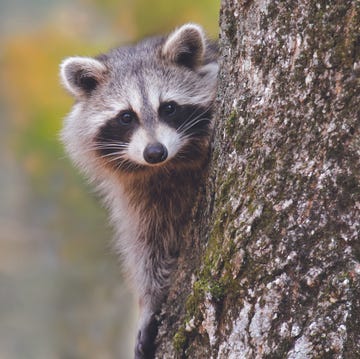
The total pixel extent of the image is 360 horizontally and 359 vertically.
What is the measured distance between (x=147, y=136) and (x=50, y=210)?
6.58 meters

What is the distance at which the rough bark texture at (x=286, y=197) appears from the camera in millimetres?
2881

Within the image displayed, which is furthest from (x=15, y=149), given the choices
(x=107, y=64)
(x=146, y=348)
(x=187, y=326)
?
(x=187, y=326)

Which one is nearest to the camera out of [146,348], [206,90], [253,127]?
[253,127]

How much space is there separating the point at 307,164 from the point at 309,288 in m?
0.43

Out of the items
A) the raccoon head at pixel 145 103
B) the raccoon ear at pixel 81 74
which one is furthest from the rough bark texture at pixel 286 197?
the raccoon ear at pixel 81 74

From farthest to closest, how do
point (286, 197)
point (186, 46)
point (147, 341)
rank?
1. point (186, 46)
2. point (147, 341)
3. point (286, 197)

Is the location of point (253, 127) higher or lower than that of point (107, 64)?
lower

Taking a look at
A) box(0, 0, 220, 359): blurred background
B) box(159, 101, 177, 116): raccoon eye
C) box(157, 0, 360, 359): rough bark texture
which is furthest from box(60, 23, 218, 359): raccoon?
box(0, 0, 220, 359): blurred background

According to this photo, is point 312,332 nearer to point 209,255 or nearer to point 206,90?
point 209,255

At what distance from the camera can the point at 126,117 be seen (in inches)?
183

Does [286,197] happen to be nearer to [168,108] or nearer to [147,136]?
[147,136]

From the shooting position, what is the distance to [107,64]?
491 cm

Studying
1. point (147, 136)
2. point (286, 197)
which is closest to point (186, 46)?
point (147, 136)

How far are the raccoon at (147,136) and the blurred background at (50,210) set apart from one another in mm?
4421
